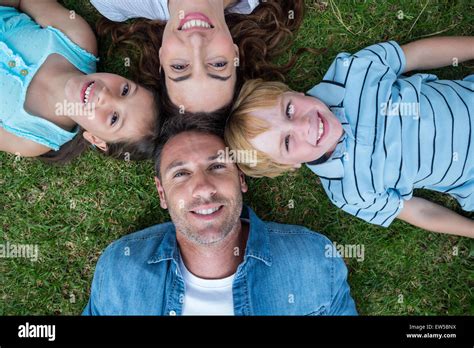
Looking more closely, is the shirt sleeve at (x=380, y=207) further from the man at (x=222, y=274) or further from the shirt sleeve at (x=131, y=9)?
the shirt sleeve at (x=131, y=9)

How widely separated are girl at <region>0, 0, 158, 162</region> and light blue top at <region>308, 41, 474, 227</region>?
3.48ft

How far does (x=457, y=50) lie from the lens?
2.71m

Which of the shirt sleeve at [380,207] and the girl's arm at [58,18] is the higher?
the girl's arm at [58,18]

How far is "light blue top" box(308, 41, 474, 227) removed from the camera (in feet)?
8.18

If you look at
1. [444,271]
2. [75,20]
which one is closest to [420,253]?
[444,271]

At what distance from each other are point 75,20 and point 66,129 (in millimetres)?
677

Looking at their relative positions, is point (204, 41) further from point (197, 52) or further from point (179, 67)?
point (179, 67)

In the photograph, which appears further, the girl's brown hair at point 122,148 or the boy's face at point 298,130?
the girl's brown hair at point 122,148

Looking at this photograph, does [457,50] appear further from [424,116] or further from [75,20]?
[75,20]

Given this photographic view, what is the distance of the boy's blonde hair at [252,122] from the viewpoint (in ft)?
7.80

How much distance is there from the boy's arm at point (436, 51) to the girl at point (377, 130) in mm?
79

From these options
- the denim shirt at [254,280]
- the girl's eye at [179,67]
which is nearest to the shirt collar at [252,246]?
the denim shirt at [254,280]

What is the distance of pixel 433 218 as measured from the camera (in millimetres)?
2783

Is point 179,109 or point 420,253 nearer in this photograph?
point 179,109
